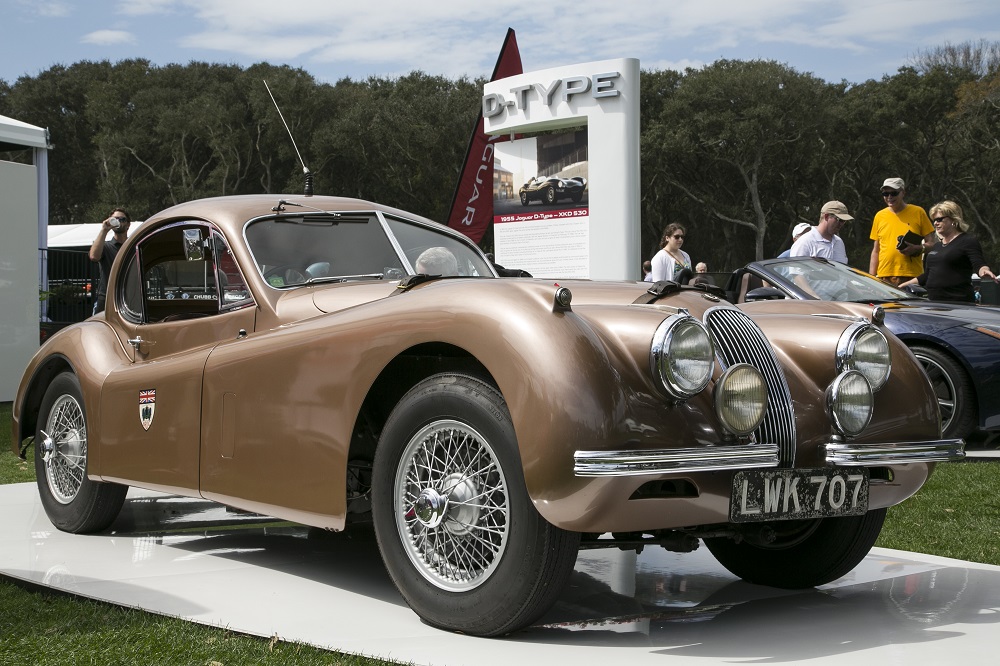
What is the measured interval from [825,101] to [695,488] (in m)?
49.6

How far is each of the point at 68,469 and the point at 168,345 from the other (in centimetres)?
98

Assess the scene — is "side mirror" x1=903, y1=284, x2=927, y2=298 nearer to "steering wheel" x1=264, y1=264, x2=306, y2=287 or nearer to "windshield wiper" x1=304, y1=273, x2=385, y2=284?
"windshield wiper" x1=304, y1=273, x2=385, y2=284

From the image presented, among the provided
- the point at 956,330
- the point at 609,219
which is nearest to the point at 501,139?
the point at 609,219

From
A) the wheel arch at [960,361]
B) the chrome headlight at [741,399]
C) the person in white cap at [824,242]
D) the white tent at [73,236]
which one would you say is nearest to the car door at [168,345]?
the chrome headlight at [741,399]

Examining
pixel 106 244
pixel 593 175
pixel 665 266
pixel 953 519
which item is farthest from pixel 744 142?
pixel 953 519

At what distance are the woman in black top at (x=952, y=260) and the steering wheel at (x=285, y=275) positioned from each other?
251 inches

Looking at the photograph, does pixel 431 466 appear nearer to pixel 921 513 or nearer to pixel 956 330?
pixel 921 513

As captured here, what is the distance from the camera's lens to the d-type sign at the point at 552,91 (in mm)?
13805

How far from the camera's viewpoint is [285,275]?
4805 millimetres

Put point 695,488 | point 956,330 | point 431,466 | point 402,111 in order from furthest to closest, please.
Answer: point 402,111
point 956,330
point 431,466
point 695,488

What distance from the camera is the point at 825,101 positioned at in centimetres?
4959

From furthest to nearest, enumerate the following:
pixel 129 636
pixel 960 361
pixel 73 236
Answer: pixel 73 236
pixel 960 361
pixel 129 636

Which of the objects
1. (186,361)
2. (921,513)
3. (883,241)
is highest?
(883,241)

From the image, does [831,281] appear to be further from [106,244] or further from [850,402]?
[106,244]
